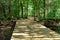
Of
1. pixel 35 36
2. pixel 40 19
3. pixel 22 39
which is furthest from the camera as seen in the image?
pixel 40 19

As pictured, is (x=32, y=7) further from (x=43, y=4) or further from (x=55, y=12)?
(x=55, y=12)

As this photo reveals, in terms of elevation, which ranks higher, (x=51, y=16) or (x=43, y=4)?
(x=43, y=4)

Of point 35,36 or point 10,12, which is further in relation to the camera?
point 10,12

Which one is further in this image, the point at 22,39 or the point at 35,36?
the point at 35,36

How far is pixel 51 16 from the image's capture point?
6641mm

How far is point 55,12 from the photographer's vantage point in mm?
6645

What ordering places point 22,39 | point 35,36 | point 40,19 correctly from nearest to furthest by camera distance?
point 22,39 → point 35,36 → point 40,19

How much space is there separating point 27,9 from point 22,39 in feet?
10.5

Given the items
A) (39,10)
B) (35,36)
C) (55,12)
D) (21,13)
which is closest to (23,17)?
(21,13)

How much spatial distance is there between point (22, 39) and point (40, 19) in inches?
117

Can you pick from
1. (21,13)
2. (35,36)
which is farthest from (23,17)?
(35,36)

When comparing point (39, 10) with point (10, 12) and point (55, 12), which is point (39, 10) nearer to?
point (55, 12)

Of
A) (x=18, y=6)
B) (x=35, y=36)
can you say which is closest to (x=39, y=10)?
(x=18, y=6)

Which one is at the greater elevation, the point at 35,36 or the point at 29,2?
the point at 29,2
